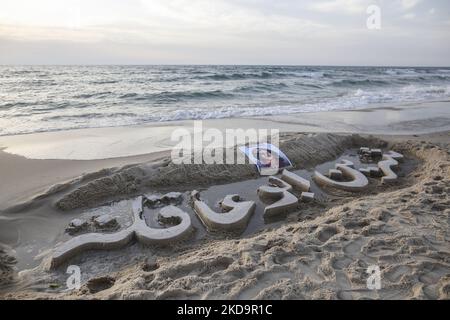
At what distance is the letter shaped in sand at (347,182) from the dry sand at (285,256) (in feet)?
0.68

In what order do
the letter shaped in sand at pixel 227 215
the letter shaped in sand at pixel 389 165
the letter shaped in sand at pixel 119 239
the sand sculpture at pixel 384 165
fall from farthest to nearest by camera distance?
the sand sculpture at pixel 384 165, the letter shaped in sand at pixel 389 165, the letter shaped in sand at pixel 227 215, the letter shaped in sand at pixel 119 239

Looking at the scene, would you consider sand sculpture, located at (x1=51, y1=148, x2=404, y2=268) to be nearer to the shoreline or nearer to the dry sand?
the dry sand

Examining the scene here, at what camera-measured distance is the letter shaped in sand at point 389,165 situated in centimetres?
581

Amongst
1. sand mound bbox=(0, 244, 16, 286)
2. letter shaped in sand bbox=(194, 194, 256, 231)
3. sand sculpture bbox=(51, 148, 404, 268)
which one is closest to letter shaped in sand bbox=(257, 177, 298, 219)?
sand sculpture bbox=(51, 148, 404, 268)

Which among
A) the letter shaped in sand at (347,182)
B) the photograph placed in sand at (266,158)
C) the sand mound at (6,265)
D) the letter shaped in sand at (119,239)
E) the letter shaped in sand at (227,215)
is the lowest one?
the sand mound at (6,265)

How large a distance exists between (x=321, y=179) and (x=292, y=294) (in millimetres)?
3256

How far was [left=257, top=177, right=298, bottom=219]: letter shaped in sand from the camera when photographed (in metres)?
4.75

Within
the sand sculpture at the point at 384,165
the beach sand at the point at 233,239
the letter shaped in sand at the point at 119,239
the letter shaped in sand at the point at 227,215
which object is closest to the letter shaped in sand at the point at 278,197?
the beach sand at the point at 233,239

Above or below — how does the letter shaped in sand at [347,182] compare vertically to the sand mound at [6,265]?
above

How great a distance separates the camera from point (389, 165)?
21.1 feet

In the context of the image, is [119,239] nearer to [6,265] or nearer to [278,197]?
[6,265]

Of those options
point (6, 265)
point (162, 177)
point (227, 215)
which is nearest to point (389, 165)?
point (227, 215)

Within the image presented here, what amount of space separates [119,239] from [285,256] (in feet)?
6.12

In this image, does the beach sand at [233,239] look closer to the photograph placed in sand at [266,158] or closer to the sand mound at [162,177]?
the sand mound at [162,177]
